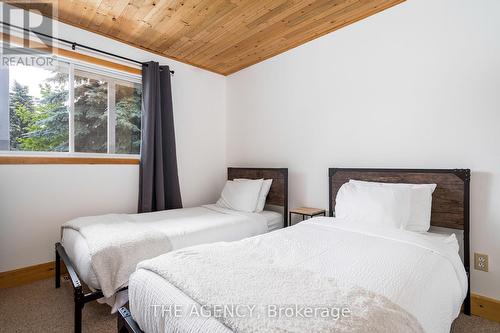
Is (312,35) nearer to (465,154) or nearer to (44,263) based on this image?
(465,154)

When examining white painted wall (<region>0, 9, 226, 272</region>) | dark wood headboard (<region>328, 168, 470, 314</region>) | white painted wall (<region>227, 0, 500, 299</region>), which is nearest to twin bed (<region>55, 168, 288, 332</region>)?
white painted wall (<region>0, 9, 226, 272</region>)

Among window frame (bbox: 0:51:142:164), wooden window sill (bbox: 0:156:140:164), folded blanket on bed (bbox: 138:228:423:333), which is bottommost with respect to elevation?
folded blanket on bed (bbox: 138:228:423:333)

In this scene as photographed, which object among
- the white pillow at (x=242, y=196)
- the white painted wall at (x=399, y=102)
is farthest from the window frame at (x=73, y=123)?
the white painted wall at (x=399, y=102)

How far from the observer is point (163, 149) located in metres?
3.01

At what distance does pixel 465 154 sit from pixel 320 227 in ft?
3.80

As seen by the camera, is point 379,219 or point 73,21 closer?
point 379,219

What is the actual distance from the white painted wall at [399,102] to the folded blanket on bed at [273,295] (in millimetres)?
1421

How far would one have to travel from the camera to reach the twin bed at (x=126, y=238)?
154 cm

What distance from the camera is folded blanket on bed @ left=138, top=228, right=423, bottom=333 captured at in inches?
30.5

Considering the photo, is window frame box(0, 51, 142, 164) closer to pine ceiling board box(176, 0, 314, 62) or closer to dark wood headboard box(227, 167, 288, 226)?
pine ceiling board box(176, 0, 314, 62)

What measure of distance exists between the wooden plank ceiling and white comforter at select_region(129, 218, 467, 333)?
1875 mm

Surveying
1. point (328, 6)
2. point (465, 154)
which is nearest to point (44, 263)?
point (328, 6)

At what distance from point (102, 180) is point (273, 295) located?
7.91 ft

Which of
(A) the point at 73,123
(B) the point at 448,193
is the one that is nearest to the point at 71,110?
(A) the point at 73,123
